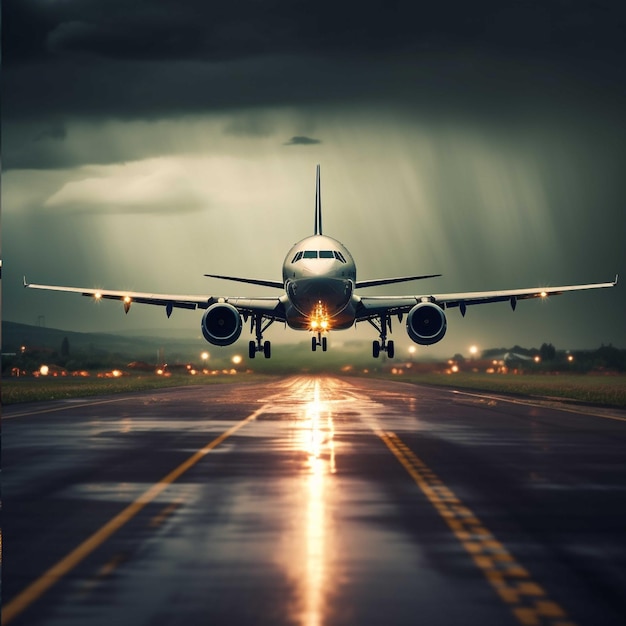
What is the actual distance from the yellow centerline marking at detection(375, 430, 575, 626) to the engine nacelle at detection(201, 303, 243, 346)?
1395 inches

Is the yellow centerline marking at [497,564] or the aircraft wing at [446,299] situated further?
the aircraft wing at [446,299]

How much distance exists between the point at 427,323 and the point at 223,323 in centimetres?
1003

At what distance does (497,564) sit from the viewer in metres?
11.0

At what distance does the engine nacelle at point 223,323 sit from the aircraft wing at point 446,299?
6973 millimetres

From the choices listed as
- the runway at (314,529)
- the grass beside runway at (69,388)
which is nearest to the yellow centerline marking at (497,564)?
the runway at (314,529)

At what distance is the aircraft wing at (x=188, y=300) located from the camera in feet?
184

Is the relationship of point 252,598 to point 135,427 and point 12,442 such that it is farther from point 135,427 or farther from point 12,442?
point 135,427

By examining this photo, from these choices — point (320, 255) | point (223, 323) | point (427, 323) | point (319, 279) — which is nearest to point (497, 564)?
point (319, 279)

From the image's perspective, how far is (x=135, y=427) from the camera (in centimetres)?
3180

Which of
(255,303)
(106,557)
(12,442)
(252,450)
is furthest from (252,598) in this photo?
(255,303)

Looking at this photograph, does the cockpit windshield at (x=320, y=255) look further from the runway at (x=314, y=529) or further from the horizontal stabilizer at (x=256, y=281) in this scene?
the runway at (x=314, y=529)

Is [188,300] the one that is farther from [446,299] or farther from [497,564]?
[497,564]

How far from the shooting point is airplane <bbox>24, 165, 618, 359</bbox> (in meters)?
50.3

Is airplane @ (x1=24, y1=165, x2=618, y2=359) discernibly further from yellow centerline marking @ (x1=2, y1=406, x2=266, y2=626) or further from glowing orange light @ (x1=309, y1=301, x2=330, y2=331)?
yellow centerline marking @ (x1=2, y1=406, x2=266, y2=626)
